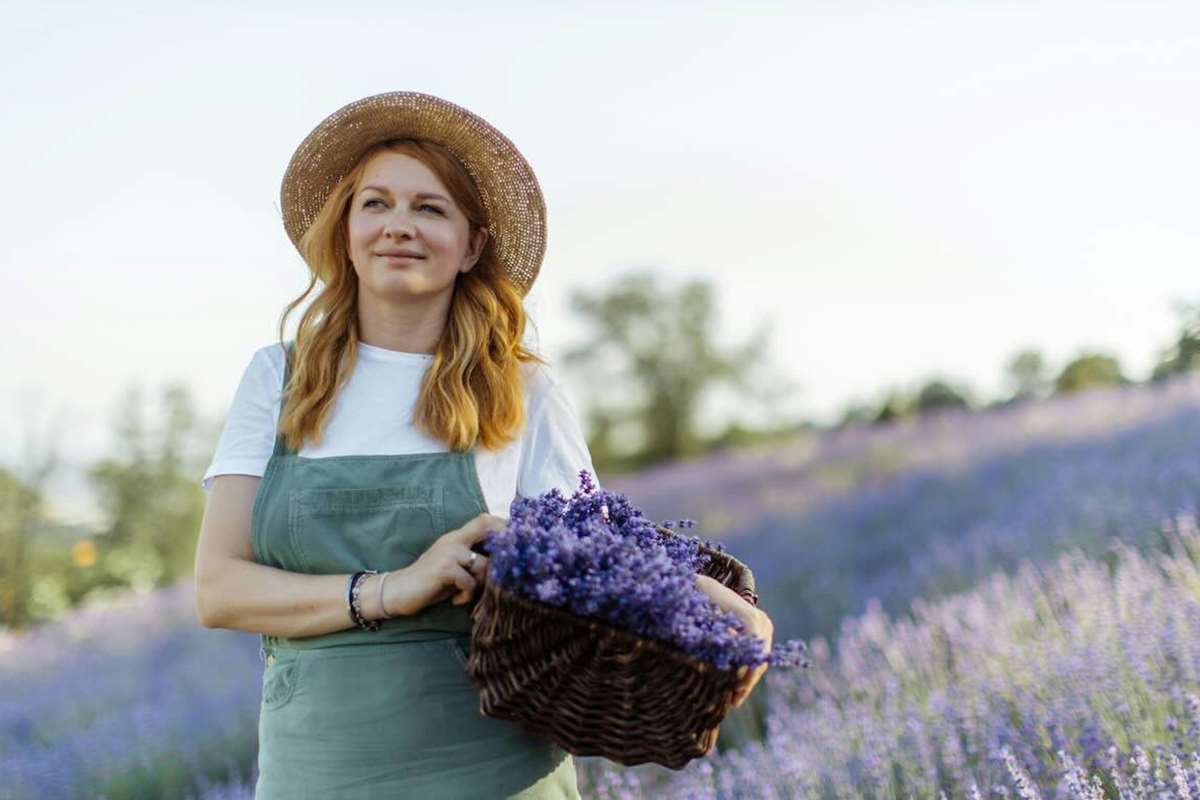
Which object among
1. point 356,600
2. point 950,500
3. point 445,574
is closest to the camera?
point 445,574

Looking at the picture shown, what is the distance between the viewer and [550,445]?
1977mm

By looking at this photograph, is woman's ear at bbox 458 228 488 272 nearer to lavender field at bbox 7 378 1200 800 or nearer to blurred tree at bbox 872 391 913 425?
lavender field at bbox 7 378 1200 800

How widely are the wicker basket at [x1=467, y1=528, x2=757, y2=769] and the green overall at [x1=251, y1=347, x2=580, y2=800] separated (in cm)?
26

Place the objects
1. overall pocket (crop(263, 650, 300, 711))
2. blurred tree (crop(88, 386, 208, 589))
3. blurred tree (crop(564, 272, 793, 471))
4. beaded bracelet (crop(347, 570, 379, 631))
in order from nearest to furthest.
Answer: beaded bracelet (crop(347, 570, 379, 631)) → overall pocket (crop(263, 650, 300, 711)) → blurred tree (crop(88, 386, 208, 589)) → blurred tree (crop(564, 272, 793, 471))

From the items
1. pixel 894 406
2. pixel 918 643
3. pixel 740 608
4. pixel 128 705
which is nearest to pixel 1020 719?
pixel 918 643

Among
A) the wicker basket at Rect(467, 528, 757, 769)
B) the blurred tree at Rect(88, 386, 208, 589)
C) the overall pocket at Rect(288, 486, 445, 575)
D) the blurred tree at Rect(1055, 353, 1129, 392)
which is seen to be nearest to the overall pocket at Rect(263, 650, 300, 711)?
the overall pocket at Rect(288, 486, 445, 575)

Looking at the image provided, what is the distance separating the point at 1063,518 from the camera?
511cm

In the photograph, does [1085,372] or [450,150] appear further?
[1085,372]

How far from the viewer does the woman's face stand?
196cm

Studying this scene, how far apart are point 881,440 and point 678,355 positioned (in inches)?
538

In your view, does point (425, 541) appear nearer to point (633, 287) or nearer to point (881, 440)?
point (881, 440)

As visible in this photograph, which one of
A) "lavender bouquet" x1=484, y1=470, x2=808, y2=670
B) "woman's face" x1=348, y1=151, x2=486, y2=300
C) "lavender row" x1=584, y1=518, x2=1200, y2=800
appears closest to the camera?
"lavender bouquet" x1=484, y1=470, x2=808, y2=670

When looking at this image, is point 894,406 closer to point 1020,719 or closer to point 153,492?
point 153,492

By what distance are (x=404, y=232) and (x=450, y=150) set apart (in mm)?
279
